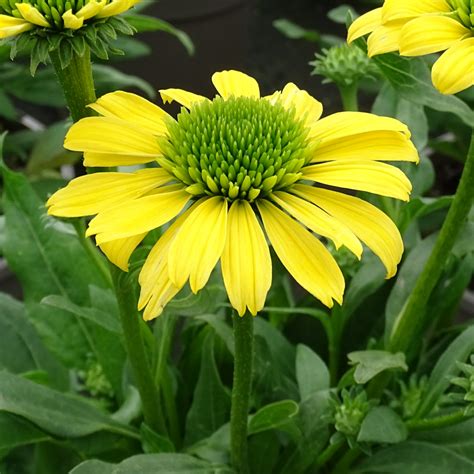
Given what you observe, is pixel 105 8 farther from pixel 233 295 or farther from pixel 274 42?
pixel 274 42

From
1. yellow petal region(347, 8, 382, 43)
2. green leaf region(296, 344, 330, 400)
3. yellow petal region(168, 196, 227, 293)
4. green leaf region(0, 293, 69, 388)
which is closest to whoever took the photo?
yellow petal region(168, 196, 227, 293)

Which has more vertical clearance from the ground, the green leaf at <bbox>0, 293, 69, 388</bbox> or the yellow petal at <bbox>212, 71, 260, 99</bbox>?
the yellow petal at <bbox>212, 71, 260, 99</bbox>

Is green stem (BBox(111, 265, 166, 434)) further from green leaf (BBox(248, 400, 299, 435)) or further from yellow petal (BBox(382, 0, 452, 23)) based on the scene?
yellow petal (BBox(382, 0, 452, 23))

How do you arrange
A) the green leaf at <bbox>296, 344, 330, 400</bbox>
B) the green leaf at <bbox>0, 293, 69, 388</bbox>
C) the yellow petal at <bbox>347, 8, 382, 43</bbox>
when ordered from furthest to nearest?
the green leaf at <bbox>0, 293, 69, 388</bbox> → the green leaf at <bbox>296, 344, 330, 400</bbox> → the yellow petal at <bbox>347, 8, 382, 43</bbox>

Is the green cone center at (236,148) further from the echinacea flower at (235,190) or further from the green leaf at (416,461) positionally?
the green leaf at (416,461)

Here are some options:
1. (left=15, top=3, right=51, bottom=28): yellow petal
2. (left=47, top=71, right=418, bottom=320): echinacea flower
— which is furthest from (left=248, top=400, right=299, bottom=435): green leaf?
(left=15, top=3, right=51, bottom=28): yellow petal

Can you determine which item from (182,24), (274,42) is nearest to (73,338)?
(182,24)

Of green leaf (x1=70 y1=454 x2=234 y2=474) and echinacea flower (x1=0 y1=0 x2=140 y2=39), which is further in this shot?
green leaf (x1=70 y1=454 x2=234 y2=474)
